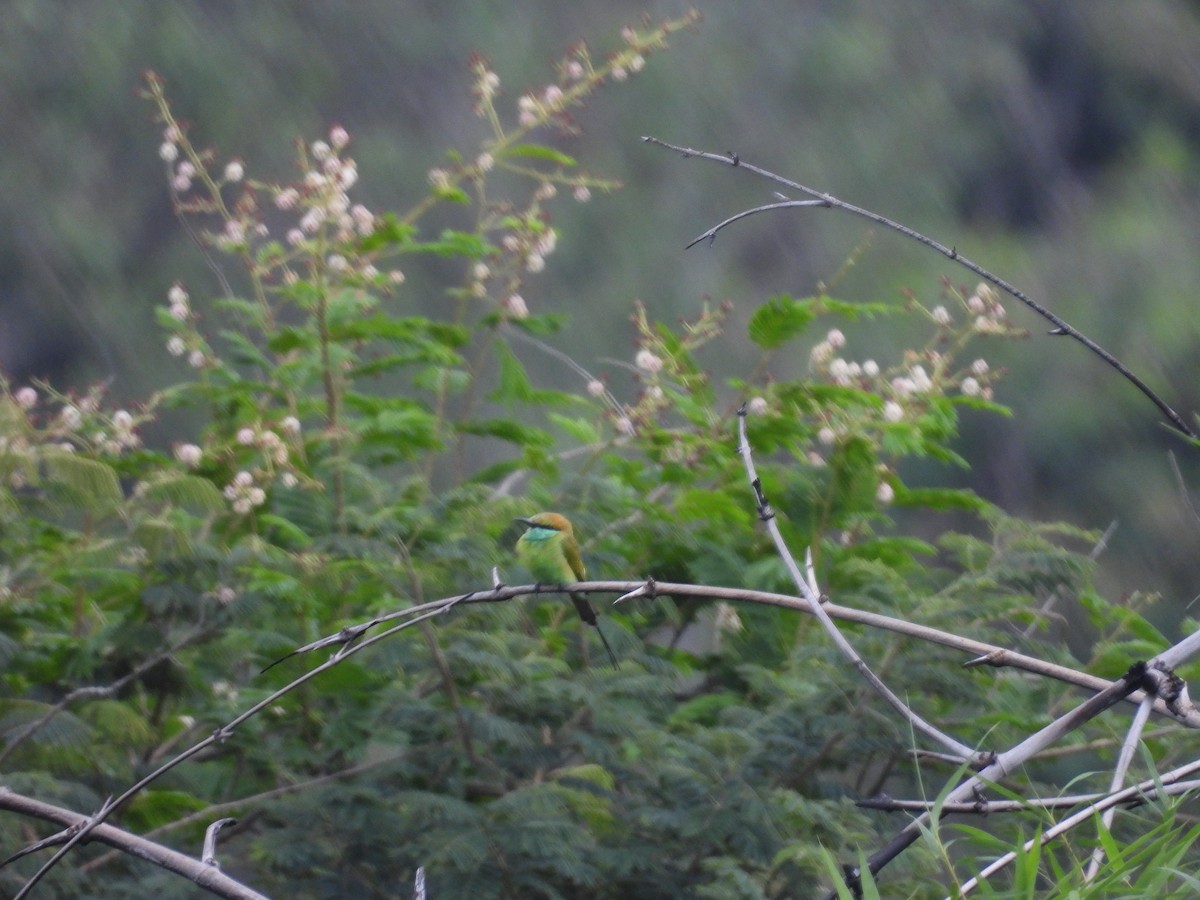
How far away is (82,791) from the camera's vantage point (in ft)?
7.38

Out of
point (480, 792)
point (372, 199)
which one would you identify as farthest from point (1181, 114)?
point (480, 792)

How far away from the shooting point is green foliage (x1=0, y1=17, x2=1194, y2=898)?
7.57ft

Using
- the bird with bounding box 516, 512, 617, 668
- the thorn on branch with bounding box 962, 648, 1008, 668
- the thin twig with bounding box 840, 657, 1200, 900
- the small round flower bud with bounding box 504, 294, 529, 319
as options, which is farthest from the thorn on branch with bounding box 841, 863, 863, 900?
the small round flower bud with bounding box 504, 294, 529, 319

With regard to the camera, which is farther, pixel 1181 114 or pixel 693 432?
pixel 1181 114

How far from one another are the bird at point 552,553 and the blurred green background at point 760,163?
3054 mm

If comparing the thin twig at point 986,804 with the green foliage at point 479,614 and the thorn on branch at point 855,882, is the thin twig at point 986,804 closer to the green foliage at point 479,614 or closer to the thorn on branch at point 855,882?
the thorn on branch at point 855,882

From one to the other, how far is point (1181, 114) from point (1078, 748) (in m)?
5.35

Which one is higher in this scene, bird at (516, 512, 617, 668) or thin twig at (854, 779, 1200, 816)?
thin twig at (854, 779, 1200, 816)

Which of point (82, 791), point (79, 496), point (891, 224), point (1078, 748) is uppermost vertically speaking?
point (891, 224)

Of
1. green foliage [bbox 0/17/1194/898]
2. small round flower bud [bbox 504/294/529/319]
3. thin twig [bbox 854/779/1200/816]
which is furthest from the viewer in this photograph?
small round flower bud [bbox 504/294/529/319]

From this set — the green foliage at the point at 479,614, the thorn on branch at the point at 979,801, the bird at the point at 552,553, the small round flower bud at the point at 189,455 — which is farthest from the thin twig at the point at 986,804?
the small round flower bud at the point at 189,455

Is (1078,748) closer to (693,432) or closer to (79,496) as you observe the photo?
(693,432)

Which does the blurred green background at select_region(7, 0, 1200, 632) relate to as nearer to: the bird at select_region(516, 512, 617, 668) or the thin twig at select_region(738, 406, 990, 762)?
the bird at select_region(516, 512, 617, 668)

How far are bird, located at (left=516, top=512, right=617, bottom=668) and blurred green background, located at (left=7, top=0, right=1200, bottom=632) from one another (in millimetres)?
3054
